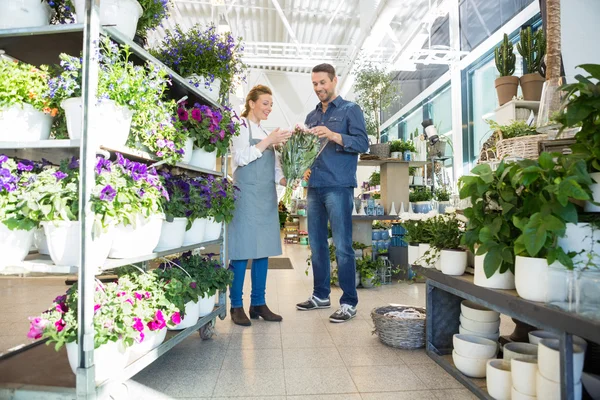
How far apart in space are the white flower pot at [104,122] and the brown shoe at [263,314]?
1700 millimetres

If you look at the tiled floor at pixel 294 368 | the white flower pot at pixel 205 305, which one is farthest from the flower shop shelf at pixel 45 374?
the white flower pot at pixel 205 305

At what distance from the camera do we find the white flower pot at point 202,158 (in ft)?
→ 7.78

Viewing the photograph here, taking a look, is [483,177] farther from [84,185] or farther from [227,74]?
[227,74]

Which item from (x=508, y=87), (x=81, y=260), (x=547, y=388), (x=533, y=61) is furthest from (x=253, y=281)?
(x=533, y=61)

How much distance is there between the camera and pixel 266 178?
294cm

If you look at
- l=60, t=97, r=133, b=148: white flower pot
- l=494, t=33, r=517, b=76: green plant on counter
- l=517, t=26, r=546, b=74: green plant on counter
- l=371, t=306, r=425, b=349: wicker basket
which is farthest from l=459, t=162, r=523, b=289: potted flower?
l=494, t=33, r=517, b=76: green plant on counter

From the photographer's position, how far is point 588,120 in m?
1.39

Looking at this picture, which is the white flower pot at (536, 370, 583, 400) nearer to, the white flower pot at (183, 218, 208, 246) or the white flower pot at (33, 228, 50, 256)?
the white flower pot at (183, 218, 208, 246)

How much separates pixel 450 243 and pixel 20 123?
190 centimetres

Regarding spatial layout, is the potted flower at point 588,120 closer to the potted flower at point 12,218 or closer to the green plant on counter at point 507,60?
the potted flower at point 12,218

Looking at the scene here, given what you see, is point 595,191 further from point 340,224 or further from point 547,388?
point 340,224

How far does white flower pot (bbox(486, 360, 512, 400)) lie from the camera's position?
1.57 m

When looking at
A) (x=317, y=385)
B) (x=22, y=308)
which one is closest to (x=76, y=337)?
(x=317, y=385)

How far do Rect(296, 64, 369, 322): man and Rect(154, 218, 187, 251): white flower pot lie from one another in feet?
3.97
